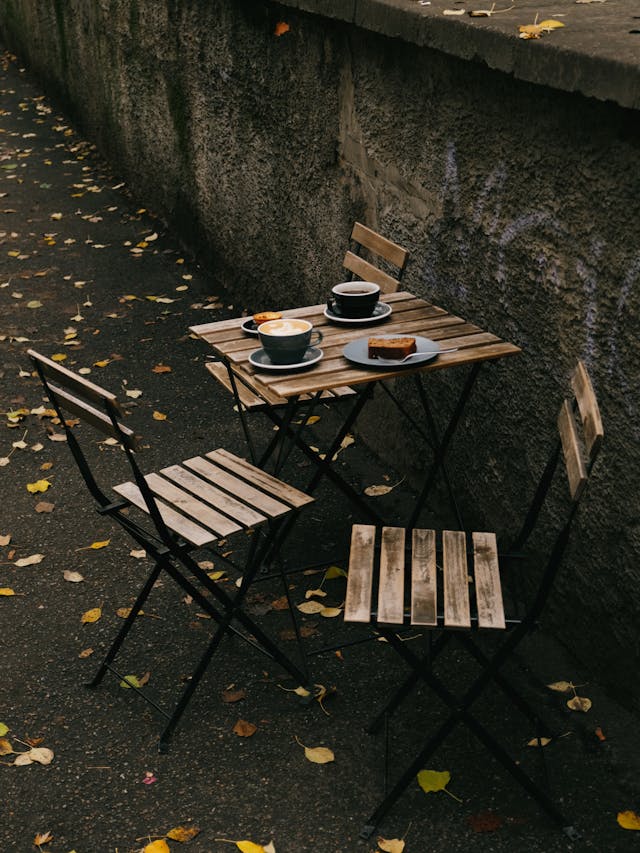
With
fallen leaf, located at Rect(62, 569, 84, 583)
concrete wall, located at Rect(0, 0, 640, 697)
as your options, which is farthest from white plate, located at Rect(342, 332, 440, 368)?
fallen leaf, located at Rect(62, 569, 84, 583)

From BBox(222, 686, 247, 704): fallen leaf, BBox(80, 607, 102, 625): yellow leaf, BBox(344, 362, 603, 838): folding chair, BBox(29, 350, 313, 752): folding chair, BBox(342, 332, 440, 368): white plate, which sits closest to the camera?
BBox(344, 362, 603, 838): folding chair

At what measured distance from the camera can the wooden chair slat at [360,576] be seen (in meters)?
3.10

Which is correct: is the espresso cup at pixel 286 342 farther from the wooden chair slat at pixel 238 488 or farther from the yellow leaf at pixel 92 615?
the yellow leaf at pixel 92 615

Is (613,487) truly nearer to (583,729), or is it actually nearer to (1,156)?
(583,729)

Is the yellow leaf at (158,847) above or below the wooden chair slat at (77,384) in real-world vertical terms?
below

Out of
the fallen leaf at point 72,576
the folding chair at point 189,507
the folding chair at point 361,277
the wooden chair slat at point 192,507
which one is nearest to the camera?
the folding chair at point 189,507

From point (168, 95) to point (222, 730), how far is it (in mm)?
5320

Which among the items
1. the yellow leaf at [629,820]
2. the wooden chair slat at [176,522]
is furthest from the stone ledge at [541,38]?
the yellow leaf at [629,820]

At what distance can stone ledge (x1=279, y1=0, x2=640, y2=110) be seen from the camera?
323 centimetres

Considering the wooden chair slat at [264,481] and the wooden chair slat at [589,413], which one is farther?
the wooden chair slat at [264,481]

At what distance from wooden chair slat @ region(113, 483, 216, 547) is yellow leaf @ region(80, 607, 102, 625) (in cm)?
73

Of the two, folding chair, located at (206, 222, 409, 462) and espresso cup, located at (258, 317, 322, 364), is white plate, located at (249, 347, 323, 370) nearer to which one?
espresso cup, located at (258, 317, 322, 364)

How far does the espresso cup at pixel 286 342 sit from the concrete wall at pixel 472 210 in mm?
811

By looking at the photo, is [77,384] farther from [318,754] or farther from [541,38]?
[541,38]
